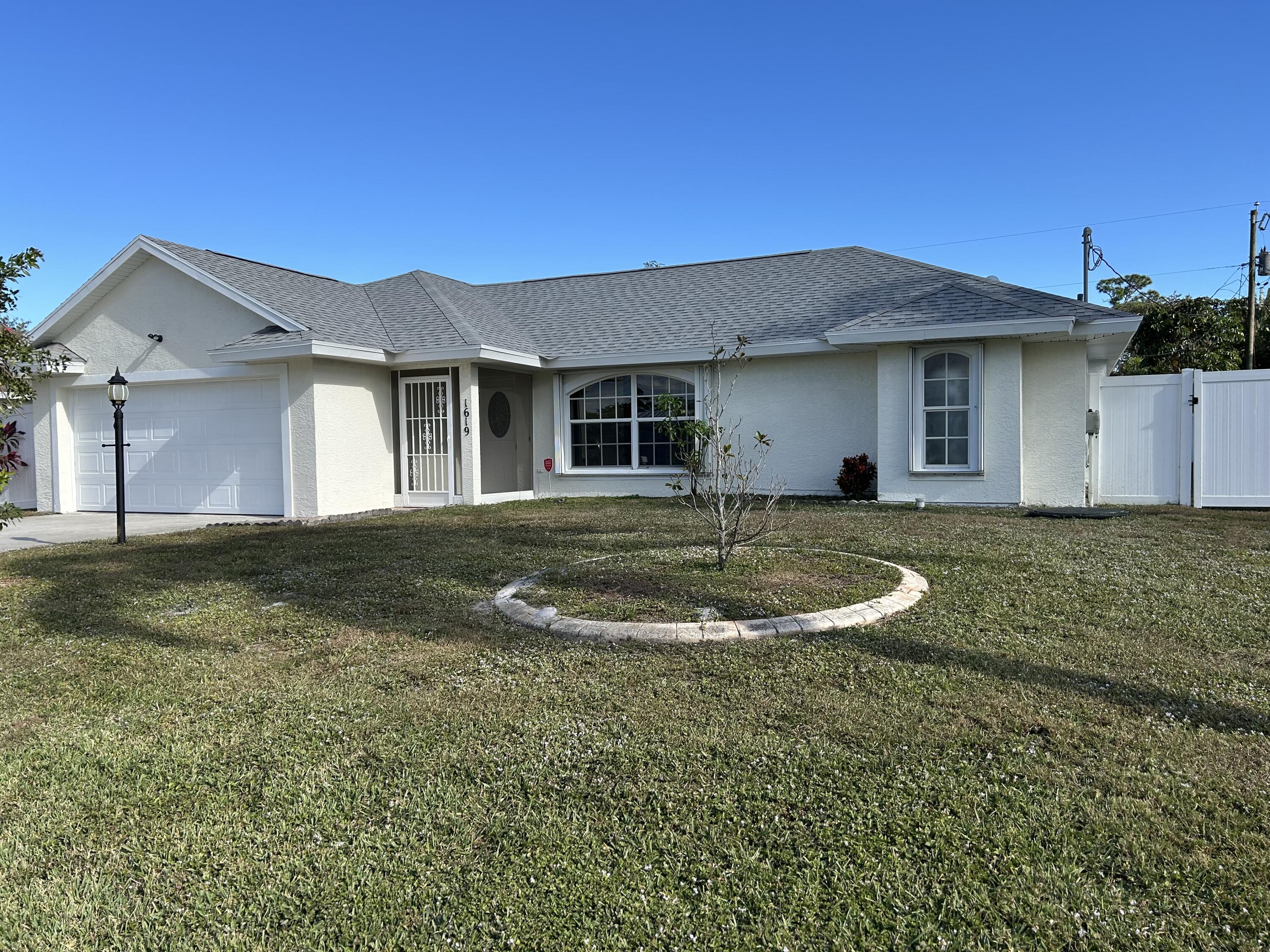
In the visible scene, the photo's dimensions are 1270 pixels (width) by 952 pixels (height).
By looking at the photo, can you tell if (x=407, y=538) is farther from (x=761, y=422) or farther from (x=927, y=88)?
(x=927, y=88)

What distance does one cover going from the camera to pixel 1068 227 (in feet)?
98.4

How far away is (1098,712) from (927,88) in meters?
17.5

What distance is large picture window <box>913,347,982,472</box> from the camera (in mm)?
12148

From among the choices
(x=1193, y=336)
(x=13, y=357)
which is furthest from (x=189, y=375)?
(x=1193, y=336)

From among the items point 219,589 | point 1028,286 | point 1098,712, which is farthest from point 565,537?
point 1028,286

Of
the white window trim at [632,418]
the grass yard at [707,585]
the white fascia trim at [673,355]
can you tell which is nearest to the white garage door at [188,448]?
the white window trim at [632,418]

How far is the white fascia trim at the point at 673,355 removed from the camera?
13.5m

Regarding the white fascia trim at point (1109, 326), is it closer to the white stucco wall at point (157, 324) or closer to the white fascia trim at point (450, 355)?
Result: the white fascia trim at point (450, 355)

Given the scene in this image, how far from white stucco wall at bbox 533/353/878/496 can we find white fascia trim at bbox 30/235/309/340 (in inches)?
267

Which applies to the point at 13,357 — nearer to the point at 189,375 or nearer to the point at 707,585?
the point at 707,585

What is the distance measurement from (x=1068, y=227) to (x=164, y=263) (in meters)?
31.2

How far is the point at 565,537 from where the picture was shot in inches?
369

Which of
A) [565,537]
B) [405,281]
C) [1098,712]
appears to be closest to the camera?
[1098,712]

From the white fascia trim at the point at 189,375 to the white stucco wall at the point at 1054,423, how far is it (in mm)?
12382
